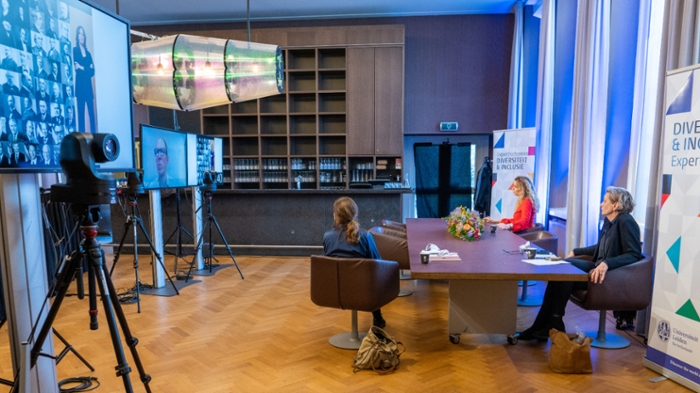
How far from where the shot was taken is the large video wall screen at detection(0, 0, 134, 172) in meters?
1.60

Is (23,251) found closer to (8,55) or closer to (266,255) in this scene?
(8,55)

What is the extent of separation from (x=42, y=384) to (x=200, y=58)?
6.54 feet

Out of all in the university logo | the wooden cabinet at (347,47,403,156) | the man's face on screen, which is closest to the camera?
the university logo

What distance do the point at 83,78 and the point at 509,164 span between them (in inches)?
216

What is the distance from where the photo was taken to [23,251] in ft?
6.00

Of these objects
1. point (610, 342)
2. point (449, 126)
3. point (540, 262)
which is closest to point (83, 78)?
point (540, 262)

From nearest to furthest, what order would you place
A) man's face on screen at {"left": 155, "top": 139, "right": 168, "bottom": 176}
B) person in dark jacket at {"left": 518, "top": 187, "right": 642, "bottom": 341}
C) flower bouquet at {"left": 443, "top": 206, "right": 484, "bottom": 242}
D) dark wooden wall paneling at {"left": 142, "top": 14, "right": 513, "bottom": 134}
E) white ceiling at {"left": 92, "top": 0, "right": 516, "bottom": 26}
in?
person in dark jacket at {"left": 518, "top": 187, "right": 642, "bottom": 341}, flower bouquet at {"left": 443, "top": 206, "right": 484, "bottom": 242}, man's face on screen at {"left": 155, "top": 139, "right": 168, "bottom": 176}, white ceiling at {"left": 92, "top": 0, "right": 516, "bottom": 26}, dark wooden wall paneling at {"left": 142, "top": 14, "right": 513, "bottom": 134}

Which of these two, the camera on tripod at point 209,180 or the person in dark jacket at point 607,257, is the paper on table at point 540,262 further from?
the camera on tripod at point 209,180

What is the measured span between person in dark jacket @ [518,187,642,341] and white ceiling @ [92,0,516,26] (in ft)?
15.3

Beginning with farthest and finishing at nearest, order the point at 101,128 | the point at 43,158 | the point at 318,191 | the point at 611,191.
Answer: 1. the point at 318,191
2. the point at 611,191
3. the point at 101,128
4. the point at 43,158

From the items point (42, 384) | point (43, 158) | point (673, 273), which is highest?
point (43, 158)

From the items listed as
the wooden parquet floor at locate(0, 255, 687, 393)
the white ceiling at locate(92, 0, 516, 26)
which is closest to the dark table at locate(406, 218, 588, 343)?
the wooden parquet floor at locate(0, 255, 687, 393)

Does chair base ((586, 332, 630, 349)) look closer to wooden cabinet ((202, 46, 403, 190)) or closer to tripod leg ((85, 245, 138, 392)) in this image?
tripod leg ((85, 245, 138, 392))

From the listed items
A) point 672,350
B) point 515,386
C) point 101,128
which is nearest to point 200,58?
point 101,128
